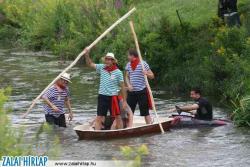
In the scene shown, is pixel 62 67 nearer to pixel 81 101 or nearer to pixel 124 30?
pixel 124 30

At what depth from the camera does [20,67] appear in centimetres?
2834

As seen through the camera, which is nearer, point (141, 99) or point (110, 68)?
point (110, 68)

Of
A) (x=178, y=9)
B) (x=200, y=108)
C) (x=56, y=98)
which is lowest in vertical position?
(x=200, y=108)

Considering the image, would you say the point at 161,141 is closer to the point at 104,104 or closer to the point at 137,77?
the point at 104,104

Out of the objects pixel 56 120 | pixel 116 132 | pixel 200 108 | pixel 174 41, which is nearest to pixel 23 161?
pixel 116 132

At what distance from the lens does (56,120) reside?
1591 centimetres

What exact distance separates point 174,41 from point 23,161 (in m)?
14.1

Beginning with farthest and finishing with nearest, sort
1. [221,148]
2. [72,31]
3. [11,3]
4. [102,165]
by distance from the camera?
1. [11,3]
2. [72,31]
3. [221,148]
4. [102,165]

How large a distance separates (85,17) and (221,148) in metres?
16.4

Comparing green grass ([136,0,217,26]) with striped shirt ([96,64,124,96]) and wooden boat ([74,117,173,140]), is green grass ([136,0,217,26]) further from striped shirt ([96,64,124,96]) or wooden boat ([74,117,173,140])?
striped shirt ([96,64,124,96])

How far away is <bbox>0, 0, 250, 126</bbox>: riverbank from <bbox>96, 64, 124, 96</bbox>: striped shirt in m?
2.90

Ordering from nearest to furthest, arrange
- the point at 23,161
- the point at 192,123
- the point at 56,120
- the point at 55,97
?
the point at 23,161, the point at 55,97, the point at 56,120, the point at 192,123

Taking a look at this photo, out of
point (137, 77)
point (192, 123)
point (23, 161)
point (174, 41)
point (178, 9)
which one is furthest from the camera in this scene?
point (178, 9)

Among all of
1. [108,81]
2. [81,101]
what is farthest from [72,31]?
[108,81]
